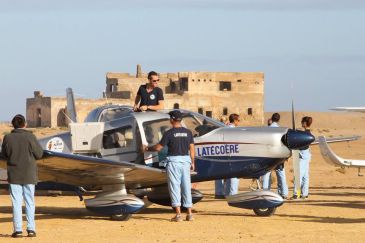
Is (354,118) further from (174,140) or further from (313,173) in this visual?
(174,140)

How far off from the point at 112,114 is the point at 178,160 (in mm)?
2280

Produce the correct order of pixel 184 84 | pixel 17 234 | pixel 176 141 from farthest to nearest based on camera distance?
1. pixel 184 84
2. pixel 176 141
3. pixel 17 234

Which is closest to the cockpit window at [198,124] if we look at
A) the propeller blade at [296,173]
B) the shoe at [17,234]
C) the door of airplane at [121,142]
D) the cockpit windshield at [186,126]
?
the cockpit windshield at [186,126]

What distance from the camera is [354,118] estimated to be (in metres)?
122

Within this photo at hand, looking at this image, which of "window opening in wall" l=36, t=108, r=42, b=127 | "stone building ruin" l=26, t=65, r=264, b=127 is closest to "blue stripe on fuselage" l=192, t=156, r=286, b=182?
"stone building ruin" l=26, t=65, r=264, b=127

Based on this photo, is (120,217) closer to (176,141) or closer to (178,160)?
(178,160)

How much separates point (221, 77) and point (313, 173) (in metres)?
61.4

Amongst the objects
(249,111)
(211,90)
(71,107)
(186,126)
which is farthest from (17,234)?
(249,111)

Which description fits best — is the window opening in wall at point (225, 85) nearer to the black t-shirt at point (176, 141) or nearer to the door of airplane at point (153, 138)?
the door of airplane at point (153, 138)

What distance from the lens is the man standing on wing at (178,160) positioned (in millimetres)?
16312

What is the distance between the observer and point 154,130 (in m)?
17.3

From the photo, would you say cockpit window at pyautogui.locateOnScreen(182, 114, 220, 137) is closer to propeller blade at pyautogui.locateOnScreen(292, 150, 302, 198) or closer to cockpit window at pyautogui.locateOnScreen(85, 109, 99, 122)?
cockpit window at pyautogui.locateOnScreen(85, 109, 99, 122)

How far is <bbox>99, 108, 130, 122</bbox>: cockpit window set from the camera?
18000 millimetres

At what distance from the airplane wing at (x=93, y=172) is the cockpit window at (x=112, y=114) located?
1.24 m
